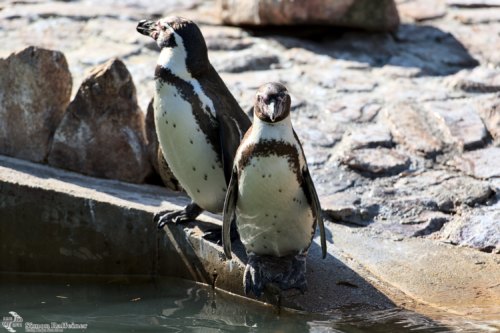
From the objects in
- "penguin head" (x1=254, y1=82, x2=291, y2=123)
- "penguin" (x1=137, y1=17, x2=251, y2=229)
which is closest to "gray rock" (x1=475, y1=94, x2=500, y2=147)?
"penguin" (x1=137, y1=17, x2=251, y2=229)

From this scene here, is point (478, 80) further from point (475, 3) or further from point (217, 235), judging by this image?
point (217, 235)

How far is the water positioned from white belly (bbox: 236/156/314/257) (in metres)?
0.33

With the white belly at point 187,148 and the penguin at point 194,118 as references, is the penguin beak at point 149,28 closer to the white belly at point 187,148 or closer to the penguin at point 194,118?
the penguin at point 194,118

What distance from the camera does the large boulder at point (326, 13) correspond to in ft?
26.2

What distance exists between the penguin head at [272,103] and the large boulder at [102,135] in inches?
73.8

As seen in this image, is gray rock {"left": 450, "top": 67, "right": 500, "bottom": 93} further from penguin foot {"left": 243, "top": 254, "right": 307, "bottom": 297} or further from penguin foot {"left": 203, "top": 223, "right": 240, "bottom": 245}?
penguin foot {"left": 243, "top": 254, "right": 307, "bottom": 297}

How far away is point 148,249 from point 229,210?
2.94 ft

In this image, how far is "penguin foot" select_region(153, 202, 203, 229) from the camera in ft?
18.2

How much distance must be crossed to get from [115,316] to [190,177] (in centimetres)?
80

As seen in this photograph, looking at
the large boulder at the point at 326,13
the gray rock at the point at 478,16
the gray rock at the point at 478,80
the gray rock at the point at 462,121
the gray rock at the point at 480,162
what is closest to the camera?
the gray rock at the point at 480,162

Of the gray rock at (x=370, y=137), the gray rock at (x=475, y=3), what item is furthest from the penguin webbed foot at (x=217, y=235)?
the gray rock at (x=475, y=3)

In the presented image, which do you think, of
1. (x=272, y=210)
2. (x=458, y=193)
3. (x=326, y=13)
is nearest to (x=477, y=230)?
(x=458, y=193)

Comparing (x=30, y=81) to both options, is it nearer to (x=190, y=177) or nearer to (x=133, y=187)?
(x=133, y=187)

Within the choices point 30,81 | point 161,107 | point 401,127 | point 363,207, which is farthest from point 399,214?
point 30,81
